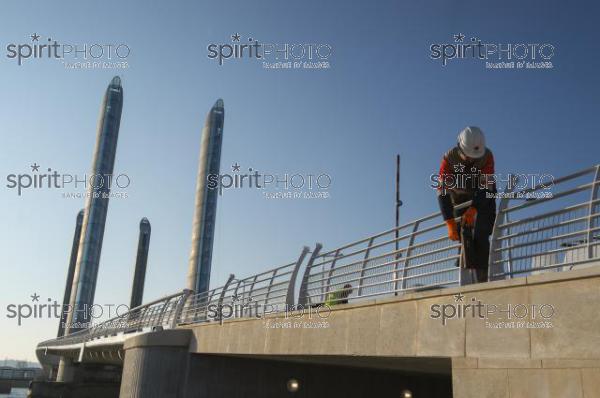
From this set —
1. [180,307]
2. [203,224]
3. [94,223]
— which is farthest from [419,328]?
[94,223]

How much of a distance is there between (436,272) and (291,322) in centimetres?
365

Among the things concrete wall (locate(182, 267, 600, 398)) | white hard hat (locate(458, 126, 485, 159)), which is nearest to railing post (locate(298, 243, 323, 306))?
concrete wall (locate(182, 267, 600, 398))

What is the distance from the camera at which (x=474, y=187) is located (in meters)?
7.39

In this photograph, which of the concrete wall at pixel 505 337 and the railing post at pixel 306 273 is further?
the railing post at pixel 306 273

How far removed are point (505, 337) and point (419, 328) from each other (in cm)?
137

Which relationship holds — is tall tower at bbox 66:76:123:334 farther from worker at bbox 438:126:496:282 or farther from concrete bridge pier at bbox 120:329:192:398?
worker at bbox 438:126:496:282

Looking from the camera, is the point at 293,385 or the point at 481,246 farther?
the point at 293,385

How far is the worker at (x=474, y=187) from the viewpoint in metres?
7.08

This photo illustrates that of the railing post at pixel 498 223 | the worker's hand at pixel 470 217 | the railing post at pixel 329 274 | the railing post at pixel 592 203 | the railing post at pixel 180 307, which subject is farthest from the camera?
the railing post at pixel 180 307

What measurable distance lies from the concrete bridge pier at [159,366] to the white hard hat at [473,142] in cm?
1028

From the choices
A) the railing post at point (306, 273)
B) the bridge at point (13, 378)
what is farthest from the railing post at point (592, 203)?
the bridge at point (13, 378)

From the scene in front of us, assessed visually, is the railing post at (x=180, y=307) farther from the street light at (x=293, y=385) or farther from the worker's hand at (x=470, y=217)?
the worker's hand at (x=470, y=217)

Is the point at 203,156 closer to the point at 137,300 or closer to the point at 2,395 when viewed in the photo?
the point at 137,300

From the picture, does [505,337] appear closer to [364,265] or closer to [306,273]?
[364,265]
